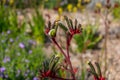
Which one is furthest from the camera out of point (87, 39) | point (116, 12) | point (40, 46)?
point (116, 12)

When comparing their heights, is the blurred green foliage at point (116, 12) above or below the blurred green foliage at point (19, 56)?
above

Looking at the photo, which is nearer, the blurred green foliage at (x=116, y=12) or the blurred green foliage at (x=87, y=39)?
the blurred green foliage at (x=87, y=39)

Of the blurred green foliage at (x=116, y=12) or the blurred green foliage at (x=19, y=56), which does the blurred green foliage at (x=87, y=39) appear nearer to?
the blurred green foliage at (x=19, y=56)

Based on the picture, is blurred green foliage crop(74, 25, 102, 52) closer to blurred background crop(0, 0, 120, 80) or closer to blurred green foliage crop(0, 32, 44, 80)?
blurred background crop(0, 0, 120, 80)

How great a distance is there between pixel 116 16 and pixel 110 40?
2.75 feet

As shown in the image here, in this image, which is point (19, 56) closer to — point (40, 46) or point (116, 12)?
point (40, 46)

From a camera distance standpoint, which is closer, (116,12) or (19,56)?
(19,56)

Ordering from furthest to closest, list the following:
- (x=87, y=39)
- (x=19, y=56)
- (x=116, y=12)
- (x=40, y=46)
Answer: (x=116, y=12) < (x=87, y=39) < (x=40, y=46) < (x=19, y=56)

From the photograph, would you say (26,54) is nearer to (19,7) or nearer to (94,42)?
(94,42)

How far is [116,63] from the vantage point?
13.9ft

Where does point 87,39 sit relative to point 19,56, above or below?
above

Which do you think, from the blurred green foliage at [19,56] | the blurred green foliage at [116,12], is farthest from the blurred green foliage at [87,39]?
the blurred green foliage at [116,12]

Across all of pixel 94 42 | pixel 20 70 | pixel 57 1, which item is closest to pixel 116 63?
pixel 94 42

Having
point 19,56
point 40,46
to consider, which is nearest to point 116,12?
point 40,46
